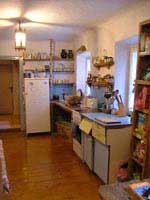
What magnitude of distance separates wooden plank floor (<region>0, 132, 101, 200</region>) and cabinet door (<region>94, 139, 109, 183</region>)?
0.44 feet

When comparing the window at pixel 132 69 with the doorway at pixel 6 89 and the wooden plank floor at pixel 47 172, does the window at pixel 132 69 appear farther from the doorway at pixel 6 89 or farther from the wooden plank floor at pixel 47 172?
the doorway at pixel 6 89

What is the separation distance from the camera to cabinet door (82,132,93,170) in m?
3.53

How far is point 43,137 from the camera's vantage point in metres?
5.53

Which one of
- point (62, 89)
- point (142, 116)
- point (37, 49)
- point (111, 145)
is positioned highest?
point (37, 49)

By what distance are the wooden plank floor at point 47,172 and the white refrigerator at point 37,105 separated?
538 mm

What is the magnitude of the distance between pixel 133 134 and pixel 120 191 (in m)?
1.35

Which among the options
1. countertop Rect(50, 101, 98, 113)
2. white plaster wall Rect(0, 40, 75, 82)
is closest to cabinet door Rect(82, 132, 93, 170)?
countertop Rect(50, 101, 98, 113)

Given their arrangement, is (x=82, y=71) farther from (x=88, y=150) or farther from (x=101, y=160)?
Result: (x=101, y=160)

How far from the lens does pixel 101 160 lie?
322 cm

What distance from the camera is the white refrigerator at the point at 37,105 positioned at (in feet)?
18.0

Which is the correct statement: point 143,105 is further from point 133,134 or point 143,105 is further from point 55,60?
point 55,60

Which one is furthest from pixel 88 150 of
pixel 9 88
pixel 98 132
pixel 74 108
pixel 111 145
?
pixel 9 88

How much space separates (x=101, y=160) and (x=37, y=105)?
9.07ft

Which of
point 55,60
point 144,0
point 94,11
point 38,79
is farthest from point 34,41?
point 144,0
